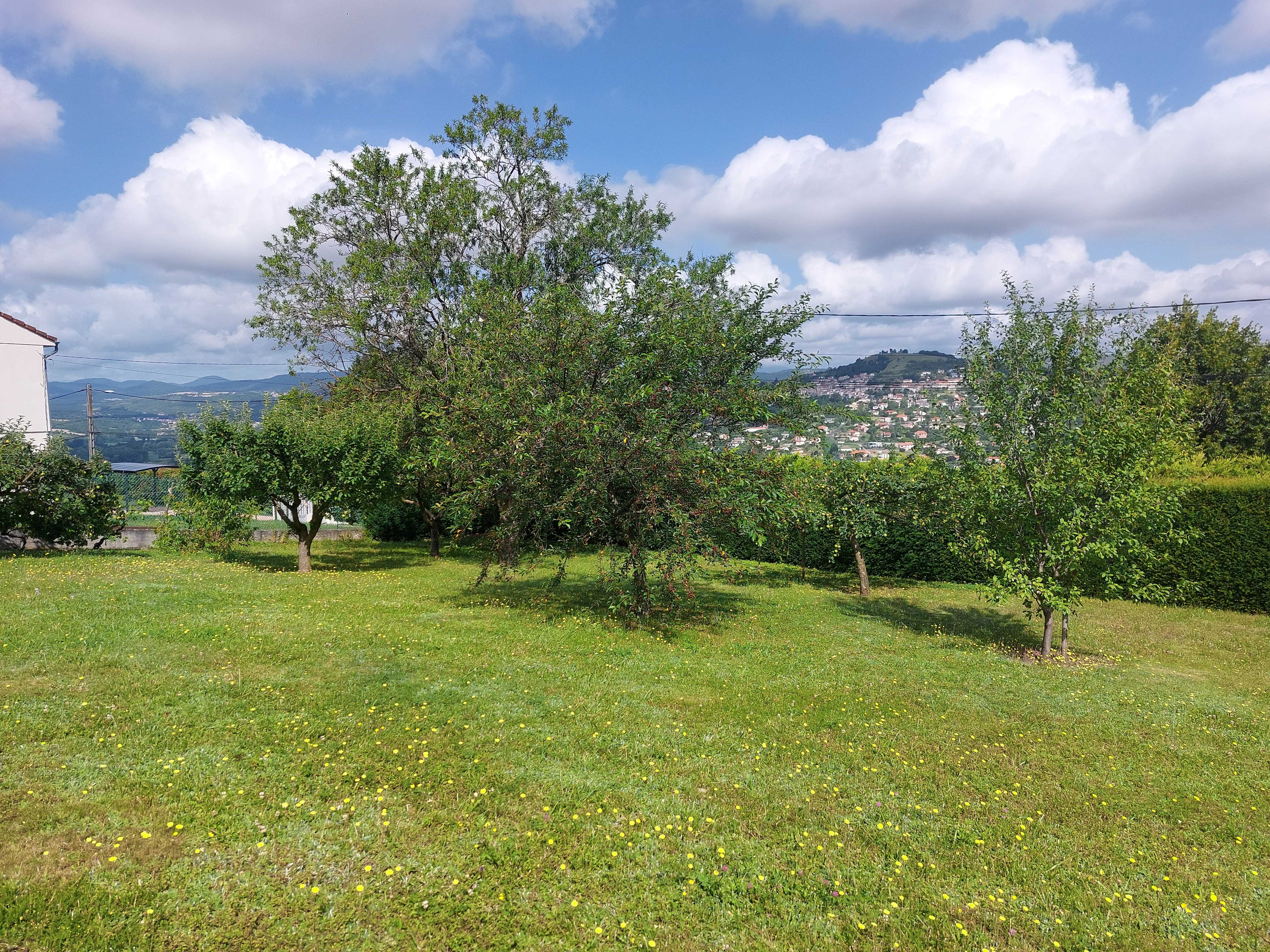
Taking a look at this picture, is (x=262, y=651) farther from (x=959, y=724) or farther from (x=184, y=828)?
(x=959, y=724)

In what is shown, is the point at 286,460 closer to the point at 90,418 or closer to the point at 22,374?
the point at 90,418

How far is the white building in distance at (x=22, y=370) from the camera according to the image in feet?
108

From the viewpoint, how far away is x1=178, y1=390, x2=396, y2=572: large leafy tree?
54.6 feet

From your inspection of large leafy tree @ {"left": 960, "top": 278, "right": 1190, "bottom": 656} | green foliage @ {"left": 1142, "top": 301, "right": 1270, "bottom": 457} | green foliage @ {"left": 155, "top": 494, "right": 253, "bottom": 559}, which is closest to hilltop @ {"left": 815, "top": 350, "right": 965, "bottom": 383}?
large leafy tree @ {"left": 960, "top": 278, "right": 1190, "bottom": 656}

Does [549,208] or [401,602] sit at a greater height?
[549,208]

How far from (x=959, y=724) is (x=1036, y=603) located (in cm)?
436

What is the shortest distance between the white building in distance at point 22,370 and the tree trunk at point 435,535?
952 inches

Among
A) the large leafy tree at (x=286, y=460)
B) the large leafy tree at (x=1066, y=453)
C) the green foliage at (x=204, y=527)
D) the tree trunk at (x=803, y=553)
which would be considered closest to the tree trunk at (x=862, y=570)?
the tree trunk at (x=803, y=553)

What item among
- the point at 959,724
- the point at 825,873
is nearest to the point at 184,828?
the point at 825,873

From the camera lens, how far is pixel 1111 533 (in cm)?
993

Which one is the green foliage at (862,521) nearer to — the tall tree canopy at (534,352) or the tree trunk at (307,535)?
the tall tree canopy at (534,352)

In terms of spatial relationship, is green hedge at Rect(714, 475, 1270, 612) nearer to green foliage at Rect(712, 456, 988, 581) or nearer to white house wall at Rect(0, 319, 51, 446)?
green foliage at Rect(712, 456, 988, 581)

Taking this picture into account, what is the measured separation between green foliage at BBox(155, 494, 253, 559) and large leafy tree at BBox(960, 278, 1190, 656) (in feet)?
55.4

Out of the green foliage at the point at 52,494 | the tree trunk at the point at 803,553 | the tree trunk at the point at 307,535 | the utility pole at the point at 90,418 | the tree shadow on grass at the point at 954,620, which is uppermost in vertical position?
the utility pole at the point at 90,418
